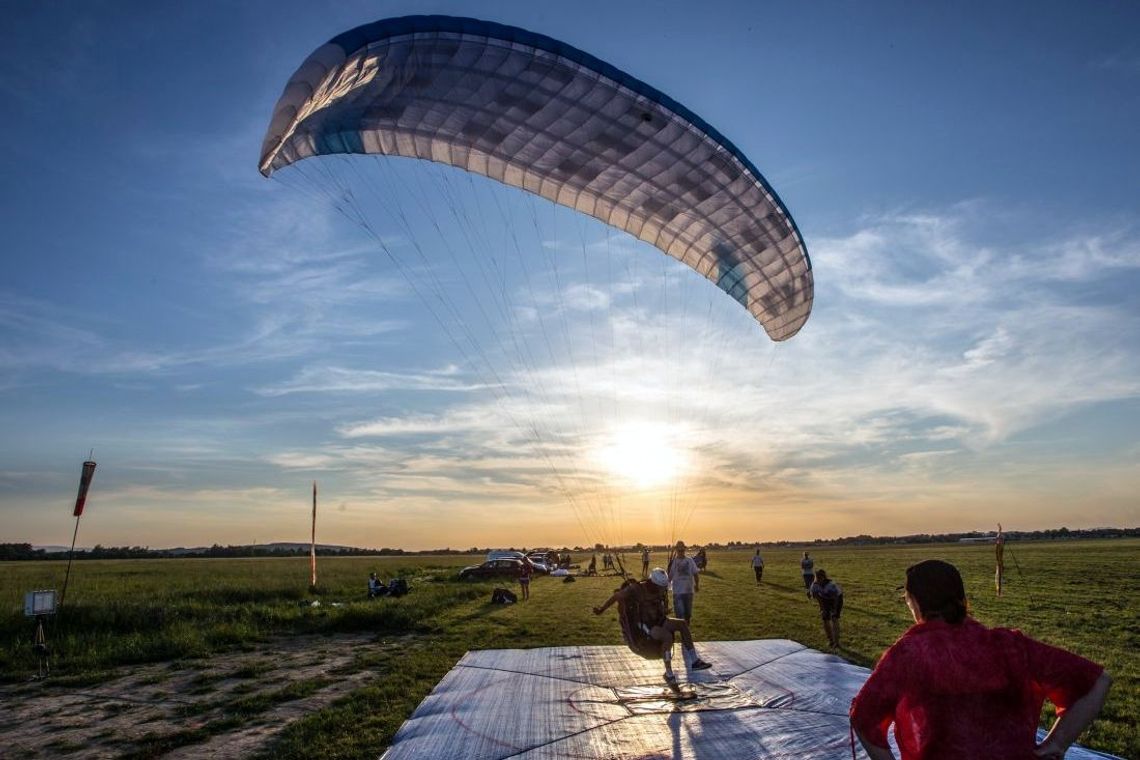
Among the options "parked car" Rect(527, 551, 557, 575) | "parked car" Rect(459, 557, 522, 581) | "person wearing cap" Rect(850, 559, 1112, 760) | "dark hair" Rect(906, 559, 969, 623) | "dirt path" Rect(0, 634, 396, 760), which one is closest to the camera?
"person wearing cap" Rect(850, 559, 1112, 760)

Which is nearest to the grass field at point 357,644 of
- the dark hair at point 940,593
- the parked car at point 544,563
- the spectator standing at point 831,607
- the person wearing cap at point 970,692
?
the spectator standing at point 831,607

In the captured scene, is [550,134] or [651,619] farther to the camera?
[550,134]

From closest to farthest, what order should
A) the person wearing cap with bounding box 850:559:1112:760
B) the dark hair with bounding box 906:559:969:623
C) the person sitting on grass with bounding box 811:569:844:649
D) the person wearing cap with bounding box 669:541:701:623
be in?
the person wearing cap with bounding box 850:559:1112:760 < the dark hair with bounding box 906:559:969:623 < the person wearing cap with bounding box 669:541:701:623 < the person sitting on grass with bounding box 811:569:844:649

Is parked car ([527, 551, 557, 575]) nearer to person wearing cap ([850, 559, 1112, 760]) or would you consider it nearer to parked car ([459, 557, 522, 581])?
parked car ([459, 557, 522, 581])

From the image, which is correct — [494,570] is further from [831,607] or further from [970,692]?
[970,692]

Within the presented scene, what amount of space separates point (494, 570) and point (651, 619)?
25996mm

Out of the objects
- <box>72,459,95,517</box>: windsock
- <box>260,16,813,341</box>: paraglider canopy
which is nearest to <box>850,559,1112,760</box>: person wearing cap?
<box>260,16,813,341</box>: paraglider canopy

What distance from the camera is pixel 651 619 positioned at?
8.62 m

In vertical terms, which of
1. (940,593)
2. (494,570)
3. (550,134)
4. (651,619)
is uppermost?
(550,134)

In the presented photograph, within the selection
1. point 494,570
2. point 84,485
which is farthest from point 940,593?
point 494,570

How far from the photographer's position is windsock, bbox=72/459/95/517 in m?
11.5

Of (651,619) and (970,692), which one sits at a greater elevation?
(970,692)

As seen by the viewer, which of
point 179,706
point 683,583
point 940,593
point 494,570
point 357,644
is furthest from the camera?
point 494,570

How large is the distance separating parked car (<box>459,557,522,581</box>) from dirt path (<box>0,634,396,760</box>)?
21.0 meters
